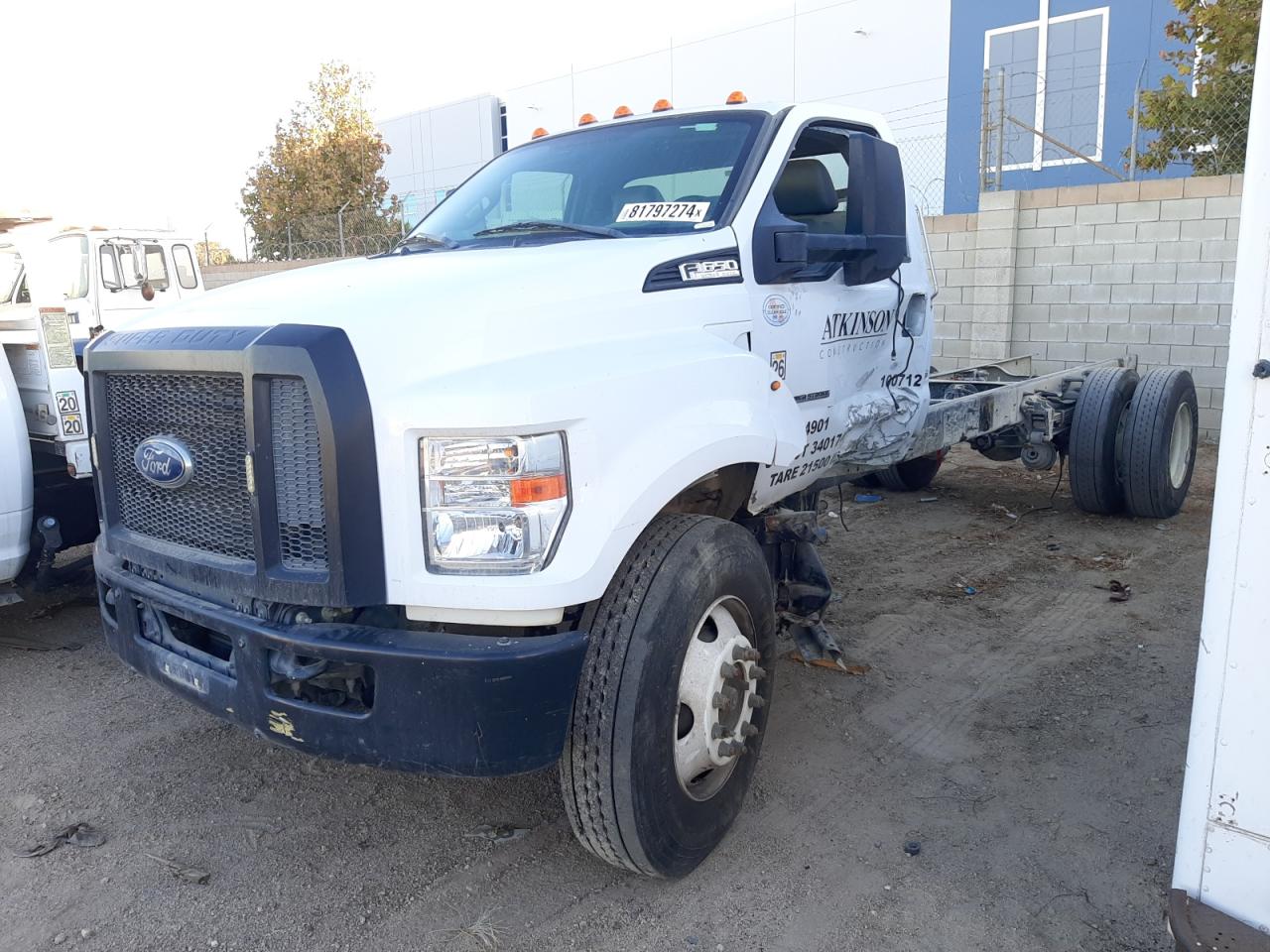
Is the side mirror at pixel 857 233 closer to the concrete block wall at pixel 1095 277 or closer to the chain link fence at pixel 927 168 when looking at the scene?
the concrete block wall at pixel 1095 277

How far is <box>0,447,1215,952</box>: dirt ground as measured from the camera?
9.52 ft

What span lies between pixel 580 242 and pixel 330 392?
4.21ft

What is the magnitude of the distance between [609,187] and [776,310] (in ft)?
2.80

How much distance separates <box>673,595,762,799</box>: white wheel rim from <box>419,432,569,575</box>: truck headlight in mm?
654

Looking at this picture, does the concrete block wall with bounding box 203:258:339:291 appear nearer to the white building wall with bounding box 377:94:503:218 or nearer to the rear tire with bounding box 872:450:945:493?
the white building wall with bounding box 377:94:503:218

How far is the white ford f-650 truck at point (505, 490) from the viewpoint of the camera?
2.54m

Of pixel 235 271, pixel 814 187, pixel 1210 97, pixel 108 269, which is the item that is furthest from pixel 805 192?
pixel 235 271

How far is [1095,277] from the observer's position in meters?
10.1

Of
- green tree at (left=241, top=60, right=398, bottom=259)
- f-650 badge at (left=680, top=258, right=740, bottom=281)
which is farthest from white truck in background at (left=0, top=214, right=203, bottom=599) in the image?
green tree at (left=241, top=60, right=398, bottom=259)

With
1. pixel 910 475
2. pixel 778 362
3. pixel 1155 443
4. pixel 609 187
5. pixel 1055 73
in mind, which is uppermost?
pixel 1055 73

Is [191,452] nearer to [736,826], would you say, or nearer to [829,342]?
[736,826]

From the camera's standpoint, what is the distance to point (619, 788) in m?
2.76

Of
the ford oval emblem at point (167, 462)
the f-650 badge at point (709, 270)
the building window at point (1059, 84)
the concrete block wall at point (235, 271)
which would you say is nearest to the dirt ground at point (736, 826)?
the ford oval emblem at point (167, 462)

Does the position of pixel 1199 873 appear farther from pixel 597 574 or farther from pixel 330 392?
pixel 330 392
